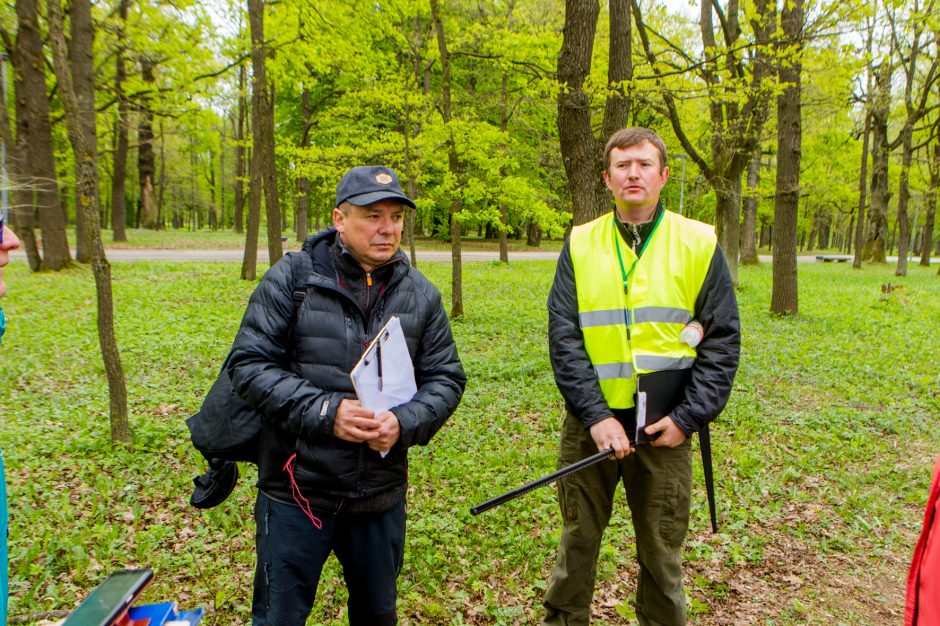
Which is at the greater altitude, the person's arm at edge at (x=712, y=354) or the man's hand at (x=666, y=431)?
the person's arm at edge at (x=712, y=354)

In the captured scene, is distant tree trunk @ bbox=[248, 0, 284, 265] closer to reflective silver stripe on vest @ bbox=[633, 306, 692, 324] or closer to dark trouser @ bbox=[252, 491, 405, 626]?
dark trouser @ bbox=[252, 491, 405, 626]

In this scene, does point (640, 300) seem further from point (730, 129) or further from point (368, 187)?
point (730, 129)

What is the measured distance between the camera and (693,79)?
1192 cm

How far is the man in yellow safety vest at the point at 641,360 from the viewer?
2.59 m

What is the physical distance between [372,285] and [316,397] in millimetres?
528

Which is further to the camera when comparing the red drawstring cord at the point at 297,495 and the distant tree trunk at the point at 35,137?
the distant tree trunk at the point at 35,137

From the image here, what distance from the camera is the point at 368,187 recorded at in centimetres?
231

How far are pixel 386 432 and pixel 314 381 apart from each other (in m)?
0.36

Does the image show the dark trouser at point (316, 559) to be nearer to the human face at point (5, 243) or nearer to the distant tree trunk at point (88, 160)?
the human face at point (5, 243)

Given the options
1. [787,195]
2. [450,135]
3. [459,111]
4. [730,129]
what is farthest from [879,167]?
[450,135]

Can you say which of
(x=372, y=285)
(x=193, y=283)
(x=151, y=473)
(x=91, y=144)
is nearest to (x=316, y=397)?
(x=372, y=285)

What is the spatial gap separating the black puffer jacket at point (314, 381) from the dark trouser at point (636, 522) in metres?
0.87

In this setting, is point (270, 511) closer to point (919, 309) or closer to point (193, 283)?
point (193, 283)

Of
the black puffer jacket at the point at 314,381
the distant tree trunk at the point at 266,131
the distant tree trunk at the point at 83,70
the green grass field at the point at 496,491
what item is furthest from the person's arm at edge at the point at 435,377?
the distant tree trunk at the point at 266,131
